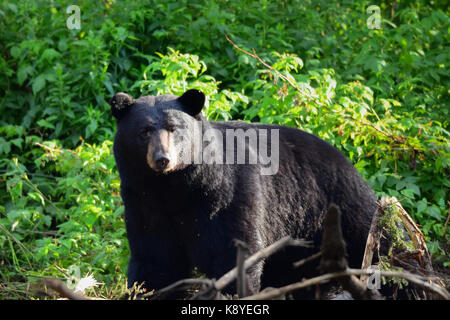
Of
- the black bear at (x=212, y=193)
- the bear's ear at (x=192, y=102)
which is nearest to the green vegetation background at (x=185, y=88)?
the black bear at (x=212, y=193)

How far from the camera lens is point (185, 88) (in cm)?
578

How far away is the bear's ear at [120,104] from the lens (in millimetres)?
4188

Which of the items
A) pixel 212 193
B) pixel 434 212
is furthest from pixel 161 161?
pixel 434 212

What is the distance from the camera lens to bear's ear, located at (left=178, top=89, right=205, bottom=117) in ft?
13.9

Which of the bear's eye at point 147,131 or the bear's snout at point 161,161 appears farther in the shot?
the bear's eye at point 147,131

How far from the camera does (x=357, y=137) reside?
5.85 metres

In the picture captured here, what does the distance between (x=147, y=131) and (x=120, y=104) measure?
268 mm

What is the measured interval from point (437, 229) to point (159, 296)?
327 cm
